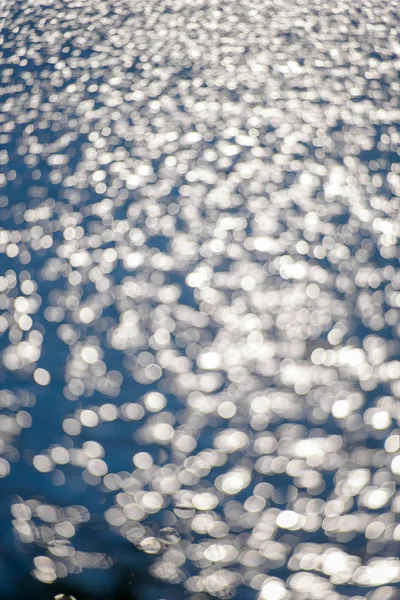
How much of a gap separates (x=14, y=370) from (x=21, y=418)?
24 mm

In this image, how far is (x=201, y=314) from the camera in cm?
30

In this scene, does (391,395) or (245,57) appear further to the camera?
(245,57)

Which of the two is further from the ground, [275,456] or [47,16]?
[47,16]

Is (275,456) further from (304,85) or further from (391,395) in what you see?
(304,85)

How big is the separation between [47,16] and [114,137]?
14cm

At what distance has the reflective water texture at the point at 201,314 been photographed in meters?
0.25

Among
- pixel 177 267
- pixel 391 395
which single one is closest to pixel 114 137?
pixel 177 267

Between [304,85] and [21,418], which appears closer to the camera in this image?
[21,418]

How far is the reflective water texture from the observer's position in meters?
0.25

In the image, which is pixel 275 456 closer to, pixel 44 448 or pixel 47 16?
pixel 44 448

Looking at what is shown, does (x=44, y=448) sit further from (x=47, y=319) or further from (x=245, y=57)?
(x=245, y=57)

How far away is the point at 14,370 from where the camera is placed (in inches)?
11.5

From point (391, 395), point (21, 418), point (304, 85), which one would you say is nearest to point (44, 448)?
point (21, 418)

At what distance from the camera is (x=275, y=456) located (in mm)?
267
